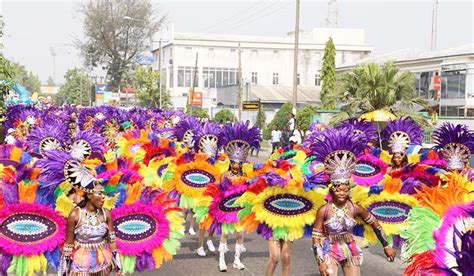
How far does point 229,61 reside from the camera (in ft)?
263

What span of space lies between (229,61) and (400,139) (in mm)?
69065

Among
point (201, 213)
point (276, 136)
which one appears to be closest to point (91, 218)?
point (201, 213)

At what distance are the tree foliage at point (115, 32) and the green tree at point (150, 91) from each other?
24.8ft

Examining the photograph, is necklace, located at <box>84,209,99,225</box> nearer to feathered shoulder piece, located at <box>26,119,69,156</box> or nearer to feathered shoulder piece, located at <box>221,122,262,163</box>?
feathered shoulder piece, located at <box>221,122,262,163</box>

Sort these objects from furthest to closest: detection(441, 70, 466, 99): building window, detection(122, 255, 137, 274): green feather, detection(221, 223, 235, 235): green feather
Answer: detection(441, 70, 466, 99): building window → detection(221, 223, 235, 235): green feather → detection(122, 255, 137, 274): green feather

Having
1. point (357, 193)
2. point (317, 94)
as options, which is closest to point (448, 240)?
point (357, 193)

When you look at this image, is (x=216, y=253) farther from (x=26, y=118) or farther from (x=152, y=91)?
(x=152, y=91)

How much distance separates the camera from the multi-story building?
3372cm

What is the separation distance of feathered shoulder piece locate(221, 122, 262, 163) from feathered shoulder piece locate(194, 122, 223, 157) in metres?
1.20

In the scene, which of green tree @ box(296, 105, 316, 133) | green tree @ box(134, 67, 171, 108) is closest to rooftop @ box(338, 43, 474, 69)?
green tree @ box(296, 105, 316, 133)

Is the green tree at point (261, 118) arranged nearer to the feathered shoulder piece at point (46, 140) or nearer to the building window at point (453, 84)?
the building window at point (453, 84)

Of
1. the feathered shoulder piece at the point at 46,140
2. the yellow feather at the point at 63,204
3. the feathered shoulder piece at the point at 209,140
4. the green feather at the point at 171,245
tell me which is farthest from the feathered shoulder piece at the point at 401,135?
the yellow feather at the point at 63,204

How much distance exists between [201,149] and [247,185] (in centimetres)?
290

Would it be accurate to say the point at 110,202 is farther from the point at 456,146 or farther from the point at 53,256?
the point at 456,146
